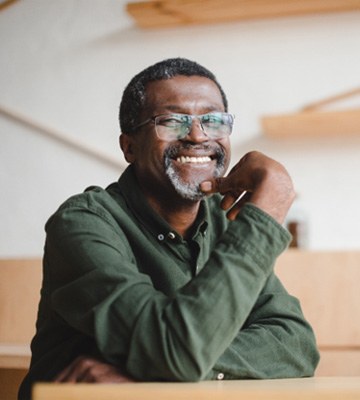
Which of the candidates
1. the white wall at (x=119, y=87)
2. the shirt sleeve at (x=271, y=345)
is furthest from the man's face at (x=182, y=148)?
the white wall at (x=119, y=87)

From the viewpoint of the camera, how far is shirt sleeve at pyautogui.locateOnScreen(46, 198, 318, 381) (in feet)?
3.79

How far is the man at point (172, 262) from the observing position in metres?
1.17

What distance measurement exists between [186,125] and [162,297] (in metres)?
0.50

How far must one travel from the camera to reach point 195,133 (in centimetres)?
162

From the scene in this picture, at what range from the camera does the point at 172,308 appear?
118 cm

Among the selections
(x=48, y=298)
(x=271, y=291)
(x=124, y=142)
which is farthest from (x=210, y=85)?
(x=48, y=298)

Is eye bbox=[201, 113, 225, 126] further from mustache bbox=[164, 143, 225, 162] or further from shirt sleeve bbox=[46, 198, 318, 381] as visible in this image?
shirt sleeve bbox=[46, 198, 318, 381]

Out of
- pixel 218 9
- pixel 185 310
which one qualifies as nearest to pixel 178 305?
pixel 185 310

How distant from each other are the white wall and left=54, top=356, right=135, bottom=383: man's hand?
72.4 inches

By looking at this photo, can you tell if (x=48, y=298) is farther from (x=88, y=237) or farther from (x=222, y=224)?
(x=222, y=224)

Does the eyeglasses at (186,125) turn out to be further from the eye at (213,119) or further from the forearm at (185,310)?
the forearm at (185,310)

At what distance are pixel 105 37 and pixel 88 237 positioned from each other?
6.87ft

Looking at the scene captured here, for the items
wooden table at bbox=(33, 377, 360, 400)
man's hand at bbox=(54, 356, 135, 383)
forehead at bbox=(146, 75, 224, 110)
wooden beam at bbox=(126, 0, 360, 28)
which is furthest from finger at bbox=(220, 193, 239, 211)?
wooden beam at bbox=(126, 0, 360, 28)

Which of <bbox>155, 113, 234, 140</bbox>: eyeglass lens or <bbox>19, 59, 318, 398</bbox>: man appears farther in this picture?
<bbox>155, 113, 234, 140</bbox>: eyeglass lens
